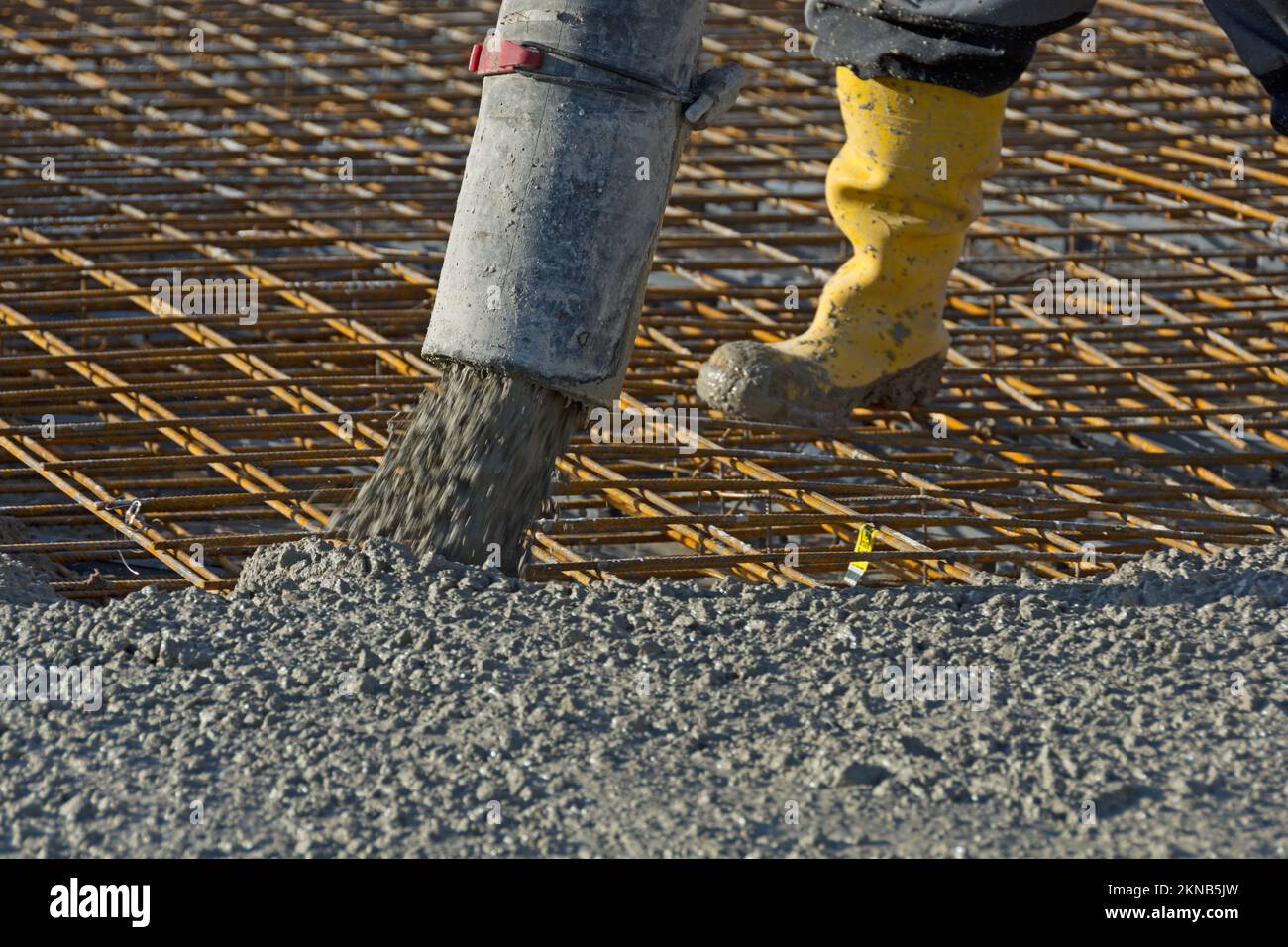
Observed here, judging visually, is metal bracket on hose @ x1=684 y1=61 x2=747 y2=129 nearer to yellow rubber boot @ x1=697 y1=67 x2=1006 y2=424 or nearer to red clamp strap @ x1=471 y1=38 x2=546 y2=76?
red clamp strap @ x1=471 y1=38 x2=546 y2=76

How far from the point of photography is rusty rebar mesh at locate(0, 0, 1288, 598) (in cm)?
304

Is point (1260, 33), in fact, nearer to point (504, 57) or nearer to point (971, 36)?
point (971, 36)

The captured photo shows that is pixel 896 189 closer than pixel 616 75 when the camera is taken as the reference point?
No

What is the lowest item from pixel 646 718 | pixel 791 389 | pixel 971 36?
pixel 646 718

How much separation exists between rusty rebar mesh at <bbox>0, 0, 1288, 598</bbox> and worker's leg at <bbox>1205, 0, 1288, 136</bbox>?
0.73m

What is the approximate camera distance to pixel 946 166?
2.81m

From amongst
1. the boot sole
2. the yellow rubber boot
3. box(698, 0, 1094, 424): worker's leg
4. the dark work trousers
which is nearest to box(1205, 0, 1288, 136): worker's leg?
the dark work trousers

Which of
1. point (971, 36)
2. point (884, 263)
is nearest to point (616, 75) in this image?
point (971, 36)

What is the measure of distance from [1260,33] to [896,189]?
0.62m

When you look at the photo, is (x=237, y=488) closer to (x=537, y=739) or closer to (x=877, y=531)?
(x=877, y=531)

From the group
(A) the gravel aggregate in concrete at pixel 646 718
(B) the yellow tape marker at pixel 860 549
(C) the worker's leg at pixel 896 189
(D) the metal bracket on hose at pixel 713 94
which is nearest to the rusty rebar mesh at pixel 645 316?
(B) the yellow tape marker at pixel 860 549

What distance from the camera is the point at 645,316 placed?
402 centimetres

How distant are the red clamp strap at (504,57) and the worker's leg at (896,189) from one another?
23.3 inches

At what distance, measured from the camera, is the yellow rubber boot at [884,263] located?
110 inches
